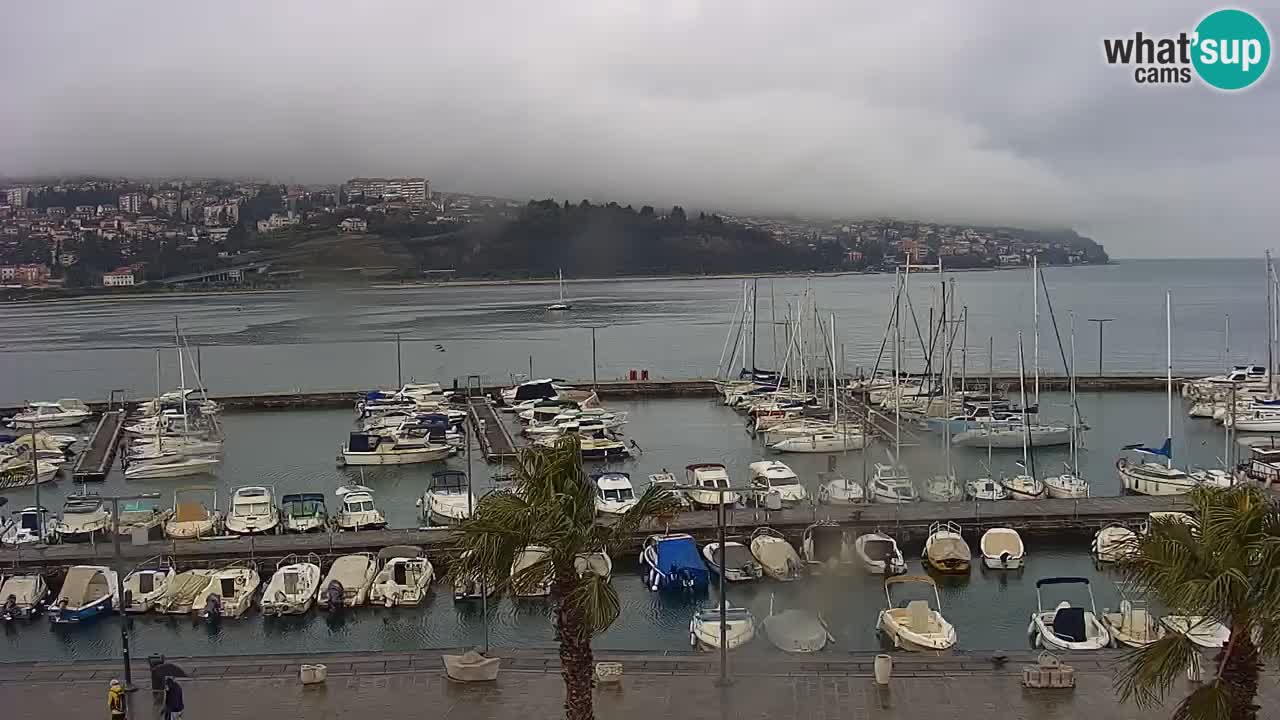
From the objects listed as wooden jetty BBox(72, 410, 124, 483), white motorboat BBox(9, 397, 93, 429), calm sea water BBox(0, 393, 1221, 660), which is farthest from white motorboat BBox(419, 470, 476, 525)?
white motorboat BBox(9, 397, 93, 429)

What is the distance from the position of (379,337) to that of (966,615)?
244 ft

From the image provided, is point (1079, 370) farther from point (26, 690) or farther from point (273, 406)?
point (26, 690)

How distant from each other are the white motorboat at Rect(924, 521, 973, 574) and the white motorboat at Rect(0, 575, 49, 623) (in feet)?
45.9

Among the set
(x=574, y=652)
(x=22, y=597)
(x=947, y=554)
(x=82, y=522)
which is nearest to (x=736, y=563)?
(x=947, y=554)

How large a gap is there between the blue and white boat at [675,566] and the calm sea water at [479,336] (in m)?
30.2


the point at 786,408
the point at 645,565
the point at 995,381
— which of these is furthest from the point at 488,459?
the point at 995,381

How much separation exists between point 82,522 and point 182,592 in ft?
17.4

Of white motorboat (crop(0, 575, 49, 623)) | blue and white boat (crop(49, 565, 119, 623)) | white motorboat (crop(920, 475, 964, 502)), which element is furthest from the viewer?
white motorboat (crop(920, 475, 964, 502))

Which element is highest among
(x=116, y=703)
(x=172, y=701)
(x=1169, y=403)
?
(x=1169, y=403)

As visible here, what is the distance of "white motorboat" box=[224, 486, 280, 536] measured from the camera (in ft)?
63.2

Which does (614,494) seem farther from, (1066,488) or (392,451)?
(392,451)

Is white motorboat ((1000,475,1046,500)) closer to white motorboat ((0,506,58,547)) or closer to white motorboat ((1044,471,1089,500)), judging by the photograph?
white motorboat ((1044,471,1089,500))

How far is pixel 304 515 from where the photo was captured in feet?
63.7

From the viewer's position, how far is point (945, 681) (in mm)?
9703
